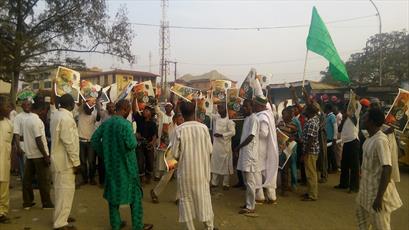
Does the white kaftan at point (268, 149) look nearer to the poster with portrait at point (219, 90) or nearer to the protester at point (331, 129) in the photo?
the poster with portrait at point (219, 90)

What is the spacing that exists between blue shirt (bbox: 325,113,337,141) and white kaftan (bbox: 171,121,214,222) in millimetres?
5856

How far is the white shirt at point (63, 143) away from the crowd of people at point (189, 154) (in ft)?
0.04

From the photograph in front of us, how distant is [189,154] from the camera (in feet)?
16.1

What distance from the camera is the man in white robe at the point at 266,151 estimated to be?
6.81 metres

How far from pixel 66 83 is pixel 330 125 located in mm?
6433

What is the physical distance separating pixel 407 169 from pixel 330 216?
233 inches

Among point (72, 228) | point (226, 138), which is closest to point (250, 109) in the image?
point (226, 138)

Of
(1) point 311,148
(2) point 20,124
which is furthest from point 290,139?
(2) point 20,124

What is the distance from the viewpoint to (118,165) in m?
5.31

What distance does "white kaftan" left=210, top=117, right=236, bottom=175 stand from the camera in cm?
825

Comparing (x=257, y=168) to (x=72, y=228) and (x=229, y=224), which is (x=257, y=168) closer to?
(x=229, y=224)

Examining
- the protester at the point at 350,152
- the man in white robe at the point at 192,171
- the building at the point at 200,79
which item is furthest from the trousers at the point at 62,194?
the building at the point at 200,79

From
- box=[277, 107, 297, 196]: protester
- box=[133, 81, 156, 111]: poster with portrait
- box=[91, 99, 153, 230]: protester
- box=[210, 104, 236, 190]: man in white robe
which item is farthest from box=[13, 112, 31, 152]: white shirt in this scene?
box=[277, 107, 297, 196]: protester

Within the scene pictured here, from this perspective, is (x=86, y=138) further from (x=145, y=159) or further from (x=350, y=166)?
(x=350, y=166)
